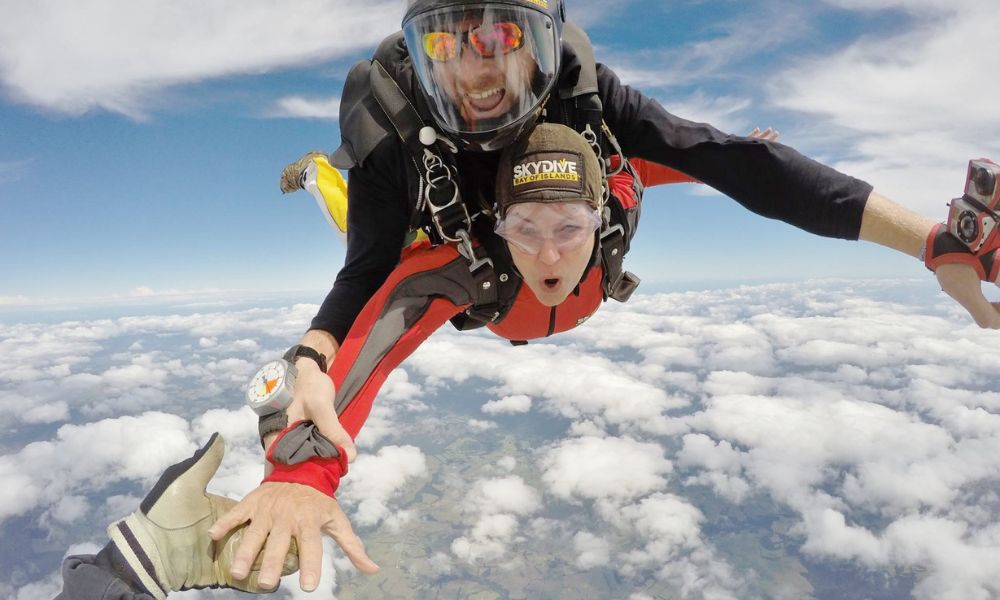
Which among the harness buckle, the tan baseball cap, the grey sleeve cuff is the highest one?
the tan baseball cap

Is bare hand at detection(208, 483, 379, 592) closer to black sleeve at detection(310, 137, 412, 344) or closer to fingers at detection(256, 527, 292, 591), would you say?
fingers at detection(256, 527, 292, 591)

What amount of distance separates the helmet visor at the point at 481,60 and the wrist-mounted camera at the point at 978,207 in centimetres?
167

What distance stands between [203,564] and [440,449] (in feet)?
620

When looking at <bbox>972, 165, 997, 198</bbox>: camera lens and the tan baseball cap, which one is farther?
the tan baseball cap

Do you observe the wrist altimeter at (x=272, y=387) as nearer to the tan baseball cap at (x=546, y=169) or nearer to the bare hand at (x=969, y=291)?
the tan baseball cap at (x=546, y=169)

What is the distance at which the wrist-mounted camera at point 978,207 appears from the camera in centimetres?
173

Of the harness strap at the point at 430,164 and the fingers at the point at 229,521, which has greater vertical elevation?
the harness strap at the point at 430,164

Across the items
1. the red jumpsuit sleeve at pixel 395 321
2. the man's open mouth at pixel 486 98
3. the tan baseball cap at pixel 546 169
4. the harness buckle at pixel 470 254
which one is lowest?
the red jumpsuit sleeve at pixel 395 321

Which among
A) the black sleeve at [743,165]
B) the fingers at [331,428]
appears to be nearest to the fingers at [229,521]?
→ the fingers at [331,428]

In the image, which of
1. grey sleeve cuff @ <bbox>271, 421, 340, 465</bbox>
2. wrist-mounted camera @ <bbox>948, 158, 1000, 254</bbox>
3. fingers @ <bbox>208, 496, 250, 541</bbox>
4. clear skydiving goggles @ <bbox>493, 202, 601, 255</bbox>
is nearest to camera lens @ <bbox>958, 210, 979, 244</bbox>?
wrist-mounted camera @ <bbox>948, 158, 1000, 254</bbox>

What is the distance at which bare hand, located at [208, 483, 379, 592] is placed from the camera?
1324 millimetres

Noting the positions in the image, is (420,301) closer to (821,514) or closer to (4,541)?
(821,514)

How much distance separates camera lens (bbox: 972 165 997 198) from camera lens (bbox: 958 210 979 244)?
84mm

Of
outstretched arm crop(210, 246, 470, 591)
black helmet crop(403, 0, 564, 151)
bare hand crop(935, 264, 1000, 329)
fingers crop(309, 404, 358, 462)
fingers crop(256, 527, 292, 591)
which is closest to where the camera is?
fingers crop(256, 527, 292, 591)
